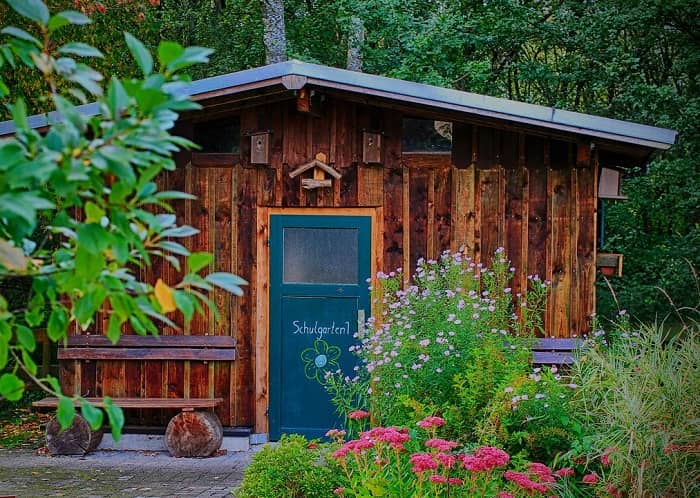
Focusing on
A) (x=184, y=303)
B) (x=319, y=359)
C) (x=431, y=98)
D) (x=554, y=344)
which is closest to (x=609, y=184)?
(x=554, y=344)

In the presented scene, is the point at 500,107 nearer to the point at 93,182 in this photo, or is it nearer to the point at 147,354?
the point at 147,354

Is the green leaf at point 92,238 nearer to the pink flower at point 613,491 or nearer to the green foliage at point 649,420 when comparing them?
the green foliage at point 649,420

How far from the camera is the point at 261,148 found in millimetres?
8281

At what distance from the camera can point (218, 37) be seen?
18.1m

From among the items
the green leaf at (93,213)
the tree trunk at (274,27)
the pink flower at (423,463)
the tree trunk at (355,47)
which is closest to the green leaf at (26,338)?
the green leaf at (93,213)

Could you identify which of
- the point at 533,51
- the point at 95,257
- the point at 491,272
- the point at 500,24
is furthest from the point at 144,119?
the point at 533,51

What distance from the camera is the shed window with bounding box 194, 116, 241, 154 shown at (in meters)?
8.45

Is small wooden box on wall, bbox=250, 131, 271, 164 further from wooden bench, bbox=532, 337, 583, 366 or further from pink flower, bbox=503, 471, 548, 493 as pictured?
pink flower, bbox=503, 471, 548, 493

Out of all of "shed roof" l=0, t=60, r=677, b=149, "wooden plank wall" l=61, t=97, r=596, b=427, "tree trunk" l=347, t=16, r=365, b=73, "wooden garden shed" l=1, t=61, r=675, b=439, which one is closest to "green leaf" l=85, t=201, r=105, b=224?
"shed roof" l=0, t=60, r=677, b=149

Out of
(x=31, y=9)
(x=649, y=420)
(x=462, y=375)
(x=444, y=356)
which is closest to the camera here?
(x=31, y=9)

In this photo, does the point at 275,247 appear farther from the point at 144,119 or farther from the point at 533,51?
the point at 533,51

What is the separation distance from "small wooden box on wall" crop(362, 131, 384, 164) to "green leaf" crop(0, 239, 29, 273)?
21.7ft

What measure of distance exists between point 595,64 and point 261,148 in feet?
28.2

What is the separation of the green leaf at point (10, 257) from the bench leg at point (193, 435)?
6.66 m
